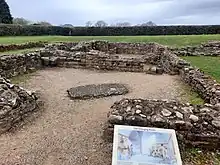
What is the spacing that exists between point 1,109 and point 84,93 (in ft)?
9.33

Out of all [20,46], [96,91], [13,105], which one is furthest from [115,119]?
[20,46]

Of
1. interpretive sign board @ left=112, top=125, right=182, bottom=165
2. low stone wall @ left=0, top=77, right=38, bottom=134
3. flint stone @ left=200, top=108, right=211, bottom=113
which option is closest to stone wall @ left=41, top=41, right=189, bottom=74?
flint stone @ left=200, top=108, right=211, bottom=113

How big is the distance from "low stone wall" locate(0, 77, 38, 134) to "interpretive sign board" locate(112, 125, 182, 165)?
262cm

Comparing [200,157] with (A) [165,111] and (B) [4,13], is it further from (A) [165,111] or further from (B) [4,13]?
(B) [4,13]

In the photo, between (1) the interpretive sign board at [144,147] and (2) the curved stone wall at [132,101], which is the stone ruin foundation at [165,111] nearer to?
(2) the curved stone wall at [132,101]

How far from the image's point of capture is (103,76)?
11359 millimetres

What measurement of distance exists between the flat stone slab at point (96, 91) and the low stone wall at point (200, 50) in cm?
785

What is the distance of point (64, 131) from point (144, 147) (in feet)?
7.48

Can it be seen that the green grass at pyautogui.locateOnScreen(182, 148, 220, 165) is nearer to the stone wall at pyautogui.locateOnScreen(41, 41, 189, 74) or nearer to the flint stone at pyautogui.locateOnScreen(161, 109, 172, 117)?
the flint stone at pyautogui.locateOnScreen(161, 109, 172, 117)

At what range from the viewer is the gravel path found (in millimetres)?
4598

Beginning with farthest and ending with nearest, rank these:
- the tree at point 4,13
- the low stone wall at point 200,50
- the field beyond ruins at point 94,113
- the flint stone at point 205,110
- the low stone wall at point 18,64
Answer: the tree at point 4,13 < the low stone wall at point 200,50 < the low stone wall at point 18,64 < the flint stone at point 205,110 < the field beyond ruins at point 94,113

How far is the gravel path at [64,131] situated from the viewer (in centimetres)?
460

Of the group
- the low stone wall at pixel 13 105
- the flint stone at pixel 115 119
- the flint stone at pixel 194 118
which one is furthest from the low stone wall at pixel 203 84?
the low stone wall at pixel 13 105

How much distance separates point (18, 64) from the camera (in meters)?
11.3
